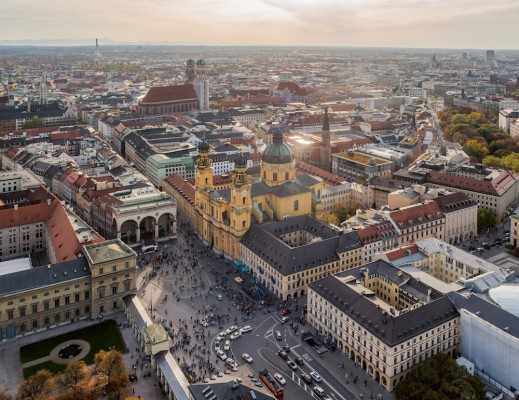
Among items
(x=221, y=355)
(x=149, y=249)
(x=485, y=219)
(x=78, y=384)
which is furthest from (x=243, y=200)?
(x=485, y=219)

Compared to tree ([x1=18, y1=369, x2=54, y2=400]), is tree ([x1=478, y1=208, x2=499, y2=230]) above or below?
above

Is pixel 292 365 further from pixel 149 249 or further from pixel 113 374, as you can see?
pixel 149 249

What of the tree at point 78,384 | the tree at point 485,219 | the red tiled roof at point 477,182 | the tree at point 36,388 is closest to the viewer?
the tree at point 36,388

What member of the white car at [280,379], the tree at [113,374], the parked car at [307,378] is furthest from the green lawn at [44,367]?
the parked car at [307,378]

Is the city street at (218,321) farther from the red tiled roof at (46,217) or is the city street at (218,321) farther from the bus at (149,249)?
the red tiled roof at (46,217)

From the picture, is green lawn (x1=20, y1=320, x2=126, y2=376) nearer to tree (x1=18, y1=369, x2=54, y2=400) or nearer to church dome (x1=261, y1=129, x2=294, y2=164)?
tree (x1=18, y1=369, x2=54, y2=400)

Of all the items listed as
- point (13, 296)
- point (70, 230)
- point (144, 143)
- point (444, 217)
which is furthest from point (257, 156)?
point (13, 296)

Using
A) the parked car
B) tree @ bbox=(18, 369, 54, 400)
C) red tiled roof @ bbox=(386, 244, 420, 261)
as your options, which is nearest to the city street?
the parked car
